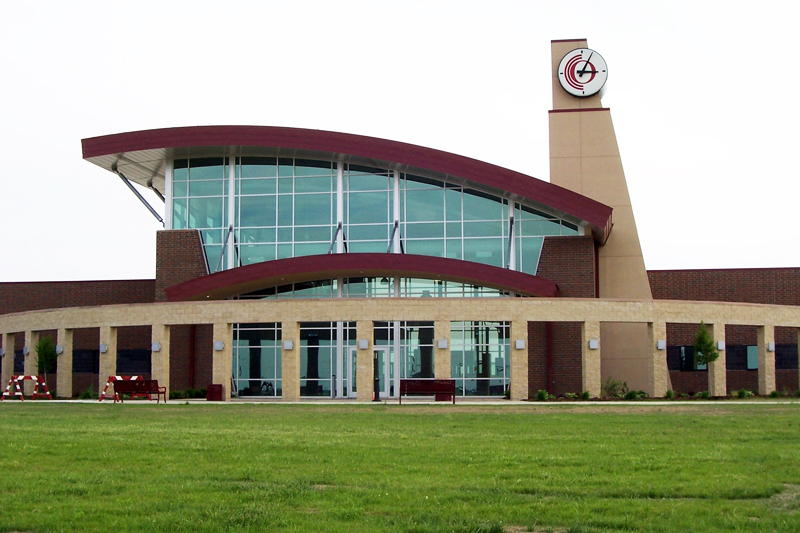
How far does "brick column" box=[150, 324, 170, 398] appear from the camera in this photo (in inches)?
1281

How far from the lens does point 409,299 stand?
102 ft

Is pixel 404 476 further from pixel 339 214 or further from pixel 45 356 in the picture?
pixel 45 356

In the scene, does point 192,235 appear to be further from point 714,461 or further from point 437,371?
point 714,461

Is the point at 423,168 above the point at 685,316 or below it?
above

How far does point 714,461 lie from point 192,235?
96.7 ft

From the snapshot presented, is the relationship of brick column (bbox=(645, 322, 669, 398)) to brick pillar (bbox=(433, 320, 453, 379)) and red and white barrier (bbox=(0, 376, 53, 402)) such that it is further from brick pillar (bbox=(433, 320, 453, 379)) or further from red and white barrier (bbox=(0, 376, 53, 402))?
A: red and white barrier (bbox=(0, 376, 53, 402))

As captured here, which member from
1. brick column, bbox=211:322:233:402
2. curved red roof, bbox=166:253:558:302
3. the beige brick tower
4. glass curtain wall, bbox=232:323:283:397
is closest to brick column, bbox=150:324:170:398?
brick column, bbox=211:322:233:402

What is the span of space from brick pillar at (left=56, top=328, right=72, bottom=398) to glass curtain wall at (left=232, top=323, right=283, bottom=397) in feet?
20.1

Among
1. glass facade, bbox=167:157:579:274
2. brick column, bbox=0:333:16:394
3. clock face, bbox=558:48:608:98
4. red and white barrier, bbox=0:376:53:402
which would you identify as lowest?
red and white barrier, bbox=0:376:53:402

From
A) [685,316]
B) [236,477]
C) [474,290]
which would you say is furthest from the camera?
[474,290]

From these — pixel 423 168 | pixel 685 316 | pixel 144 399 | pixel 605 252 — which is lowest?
pixel 144 399

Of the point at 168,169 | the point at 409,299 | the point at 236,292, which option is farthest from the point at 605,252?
the point at 168,169

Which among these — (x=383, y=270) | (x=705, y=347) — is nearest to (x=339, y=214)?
(x=383, y=270)

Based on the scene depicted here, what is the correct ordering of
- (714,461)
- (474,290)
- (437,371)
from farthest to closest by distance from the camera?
(474,290), (437,371), (714,461)
